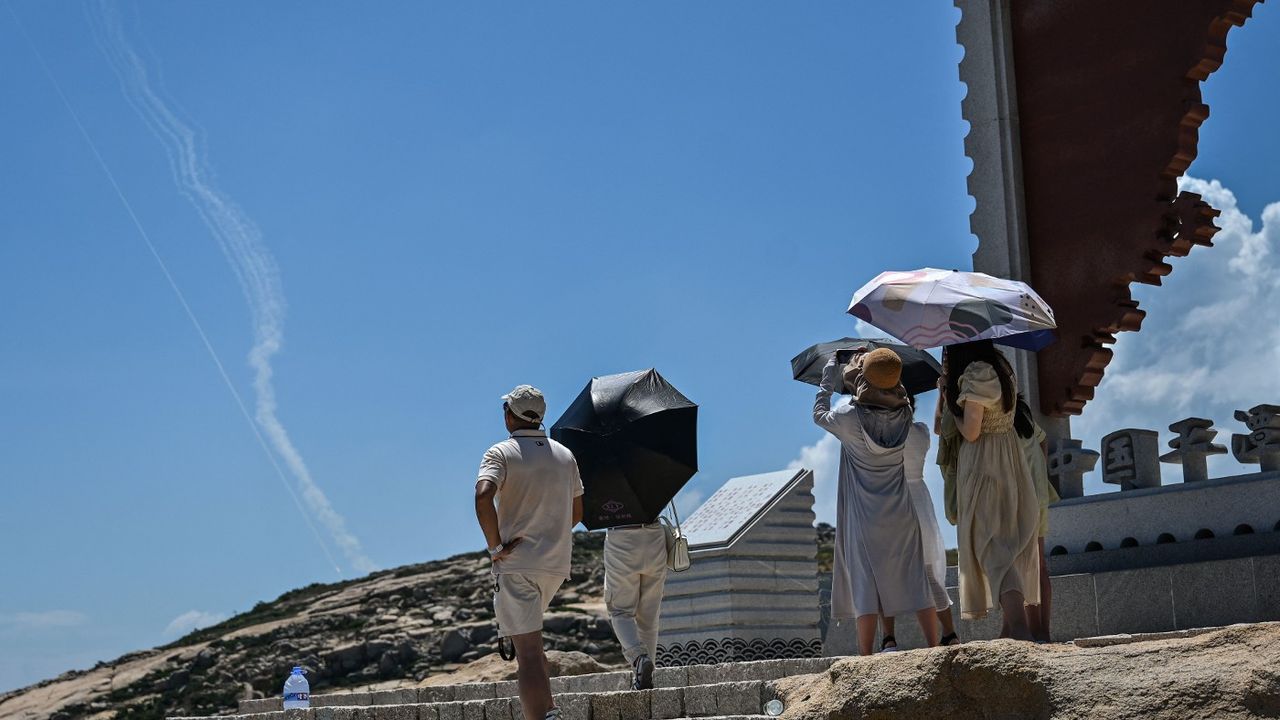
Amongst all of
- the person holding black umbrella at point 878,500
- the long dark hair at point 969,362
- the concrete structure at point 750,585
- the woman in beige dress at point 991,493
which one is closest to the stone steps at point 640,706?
the person holding black umbrella at point 878,500

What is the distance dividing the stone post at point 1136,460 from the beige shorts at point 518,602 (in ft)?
20.8

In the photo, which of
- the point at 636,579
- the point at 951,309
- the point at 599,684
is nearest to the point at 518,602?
the point at 636,579

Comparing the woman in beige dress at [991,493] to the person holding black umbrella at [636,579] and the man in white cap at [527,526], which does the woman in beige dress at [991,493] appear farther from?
the man in white cap at [527,526]

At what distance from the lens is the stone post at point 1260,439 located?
447 inches

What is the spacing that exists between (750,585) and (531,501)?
21.5 feet

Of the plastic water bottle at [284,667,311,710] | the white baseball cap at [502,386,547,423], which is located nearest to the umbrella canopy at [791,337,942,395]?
the white baseball cap at [502,386,547,423]

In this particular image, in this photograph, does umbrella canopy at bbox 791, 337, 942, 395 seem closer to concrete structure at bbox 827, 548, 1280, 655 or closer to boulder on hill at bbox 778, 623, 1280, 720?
concrete structure at bbox 827, 548, 1280, 655

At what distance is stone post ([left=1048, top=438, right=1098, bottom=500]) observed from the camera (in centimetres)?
1280

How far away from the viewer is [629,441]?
10.1 meters

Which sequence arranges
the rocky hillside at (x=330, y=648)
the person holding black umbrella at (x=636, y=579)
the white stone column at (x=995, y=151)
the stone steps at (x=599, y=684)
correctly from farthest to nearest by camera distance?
the rocky hillside at (x=330, y=648) → the white stone column at (x=995, y=151) → the stone steps at (x=599, y=684) → the person holding black umbrella at (x=636, y=579)

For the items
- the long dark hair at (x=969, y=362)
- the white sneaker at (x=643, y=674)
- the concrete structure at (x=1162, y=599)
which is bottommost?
the white sneaker at (x=643, y=674)

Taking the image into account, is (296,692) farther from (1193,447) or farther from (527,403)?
(1193,447)

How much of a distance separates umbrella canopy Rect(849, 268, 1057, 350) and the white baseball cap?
2133 mm

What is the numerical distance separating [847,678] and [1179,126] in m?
7.75
